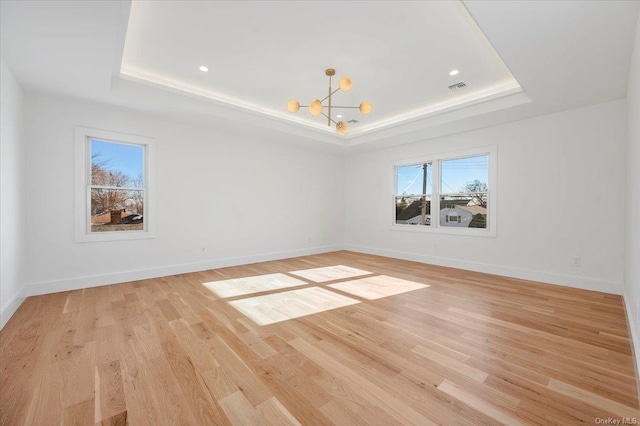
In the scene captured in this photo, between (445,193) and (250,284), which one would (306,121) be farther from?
(250,284)

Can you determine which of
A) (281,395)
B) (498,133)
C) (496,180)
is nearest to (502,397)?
(281,395)

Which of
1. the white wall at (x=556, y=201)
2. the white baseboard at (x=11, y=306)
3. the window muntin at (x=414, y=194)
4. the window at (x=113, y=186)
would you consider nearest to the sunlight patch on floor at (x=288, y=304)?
the white baseboard at (x=11, y=306)

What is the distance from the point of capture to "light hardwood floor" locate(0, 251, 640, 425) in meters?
1.58

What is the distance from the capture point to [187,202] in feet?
16.3

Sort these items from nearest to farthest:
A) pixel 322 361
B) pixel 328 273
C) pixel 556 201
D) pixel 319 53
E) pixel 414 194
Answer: pixel 322 361
pixel 319 53
pixel 556 201
pixel 328 273
pixel 414 194

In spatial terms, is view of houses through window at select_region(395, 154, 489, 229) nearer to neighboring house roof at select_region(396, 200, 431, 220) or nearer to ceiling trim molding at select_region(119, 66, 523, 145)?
neighboring house roof at select_region(396, 200, 431, 220)

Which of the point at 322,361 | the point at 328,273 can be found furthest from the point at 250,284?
the point at 322,361

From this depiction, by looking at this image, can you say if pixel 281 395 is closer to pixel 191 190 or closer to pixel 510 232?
pixel 191 190

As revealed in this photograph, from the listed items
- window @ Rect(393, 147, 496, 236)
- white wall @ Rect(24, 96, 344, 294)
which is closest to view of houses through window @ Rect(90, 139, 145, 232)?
white wall @ Rect(24, 96, 344, 294)

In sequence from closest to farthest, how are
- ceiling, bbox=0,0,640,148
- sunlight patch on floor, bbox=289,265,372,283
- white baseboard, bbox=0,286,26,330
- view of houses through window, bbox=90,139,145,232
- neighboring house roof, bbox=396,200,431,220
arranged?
ceiling, bbox=0,0,640,148
white baseboard, bbox=0,286,26,330
view of houses through window, bbox=90,139,145,232
sunlight patch on floor, bbox=289,265,372,283
neighboring house roof, bbox=396,200,431,220

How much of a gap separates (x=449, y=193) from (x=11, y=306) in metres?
6.75

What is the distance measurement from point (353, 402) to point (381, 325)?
1.17 m

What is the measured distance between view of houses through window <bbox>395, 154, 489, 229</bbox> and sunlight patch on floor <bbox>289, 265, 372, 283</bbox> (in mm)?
2089

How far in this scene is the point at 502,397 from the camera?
169cm
